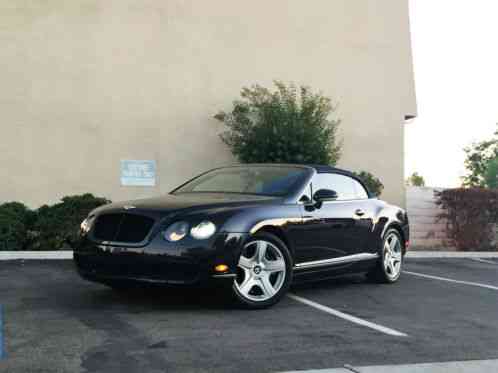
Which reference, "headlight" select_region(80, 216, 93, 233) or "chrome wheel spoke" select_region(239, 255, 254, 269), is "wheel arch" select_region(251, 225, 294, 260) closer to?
"chrome wheel spoke" select_region(239, 255, 254, 269)

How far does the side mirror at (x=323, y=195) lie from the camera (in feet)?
24.4

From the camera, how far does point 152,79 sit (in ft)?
49.9

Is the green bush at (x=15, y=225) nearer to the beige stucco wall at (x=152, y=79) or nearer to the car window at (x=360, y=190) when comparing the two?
the beige stucco wall at (x=152, y=79)

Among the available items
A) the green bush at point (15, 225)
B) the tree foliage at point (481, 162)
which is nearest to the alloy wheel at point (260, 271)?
the green bush at point (15, 225)

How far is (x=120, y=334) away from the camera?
17.0 feet

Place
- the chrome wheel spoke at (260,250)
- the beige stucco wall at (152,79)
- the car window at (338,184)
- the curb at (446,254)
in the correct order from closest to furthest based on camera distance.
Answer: the chrome wheel spoke at (260,250), the car window at (338,184), the curb at (446,254), the beige stucco wall at (152,79)

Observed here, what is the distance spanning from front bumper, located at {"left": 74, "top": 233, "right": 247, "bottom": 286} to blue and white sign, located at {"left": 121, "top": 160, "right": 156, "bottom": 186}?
869 centimetres

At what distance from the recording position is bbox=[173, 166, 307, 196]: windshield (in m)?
7.43

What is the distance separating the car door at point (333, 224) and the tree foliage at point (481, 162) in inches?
1852

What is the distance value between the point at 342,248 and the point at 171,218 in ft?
8.13

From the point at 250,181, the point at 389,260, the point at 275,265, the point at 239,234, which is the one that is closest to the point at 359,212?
the point at 389,260

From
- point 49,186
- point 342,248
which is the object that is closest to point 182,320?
point 342,248

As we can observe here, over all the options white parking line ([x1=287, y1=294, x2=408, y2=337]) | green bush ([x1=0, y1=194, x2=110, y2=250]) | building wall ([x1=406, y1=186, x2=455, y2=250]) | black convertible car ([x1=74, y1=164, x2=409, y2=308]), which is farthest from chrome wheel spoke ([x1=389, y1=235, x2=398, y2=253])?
building wall ([x1=406, y1=186, x2=455, y2=250])

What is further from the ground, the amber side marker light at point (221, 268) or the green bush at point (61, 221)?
the green bush at point (61, 221)
